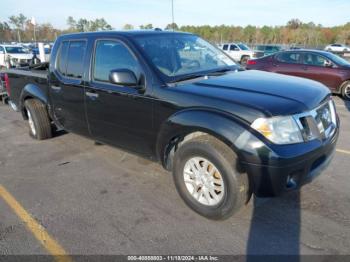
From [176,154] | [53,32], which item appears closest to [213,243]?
[176,154]

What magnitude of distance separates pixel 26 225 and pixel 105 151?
6.84 ft

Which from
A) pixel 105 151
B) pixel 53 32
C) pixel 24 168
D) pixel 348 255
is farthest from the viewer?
pixel 53 32

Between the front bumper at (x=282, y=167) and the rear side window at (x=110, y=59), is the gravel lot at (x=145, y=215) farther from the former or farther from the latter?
the rear side window at (x=110, y=59)

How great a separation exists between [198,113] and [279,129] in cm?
75

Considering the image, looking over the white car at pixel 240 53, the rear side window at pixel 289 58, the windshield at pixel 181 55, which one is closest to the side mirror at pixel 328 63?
the rear side window at pixel 289 58

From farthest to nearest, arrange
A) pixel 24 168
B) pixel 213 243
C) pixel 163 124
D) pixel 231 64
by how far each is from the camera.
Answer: pixel 24 168 < pixel 231 64 < pixel 163 124 < pixel 213 243

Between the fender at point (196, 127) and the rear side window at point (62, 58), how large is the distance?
6.99 feet

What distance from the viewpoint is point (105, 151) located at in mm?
5133

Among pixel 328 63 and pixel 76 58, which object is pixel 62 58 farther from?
pixel 328 63

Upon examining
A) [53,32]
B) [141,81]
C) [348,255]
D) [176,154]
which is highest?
[53,32]

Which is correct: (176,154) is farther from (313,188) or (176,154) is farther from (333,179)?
(333,179)

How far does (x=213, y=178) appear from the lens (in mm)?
3043

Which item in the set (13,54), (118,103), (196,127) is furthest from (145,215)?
(13,54)

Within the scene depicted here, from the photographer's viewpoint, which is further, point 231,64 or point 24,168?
point 24,168
